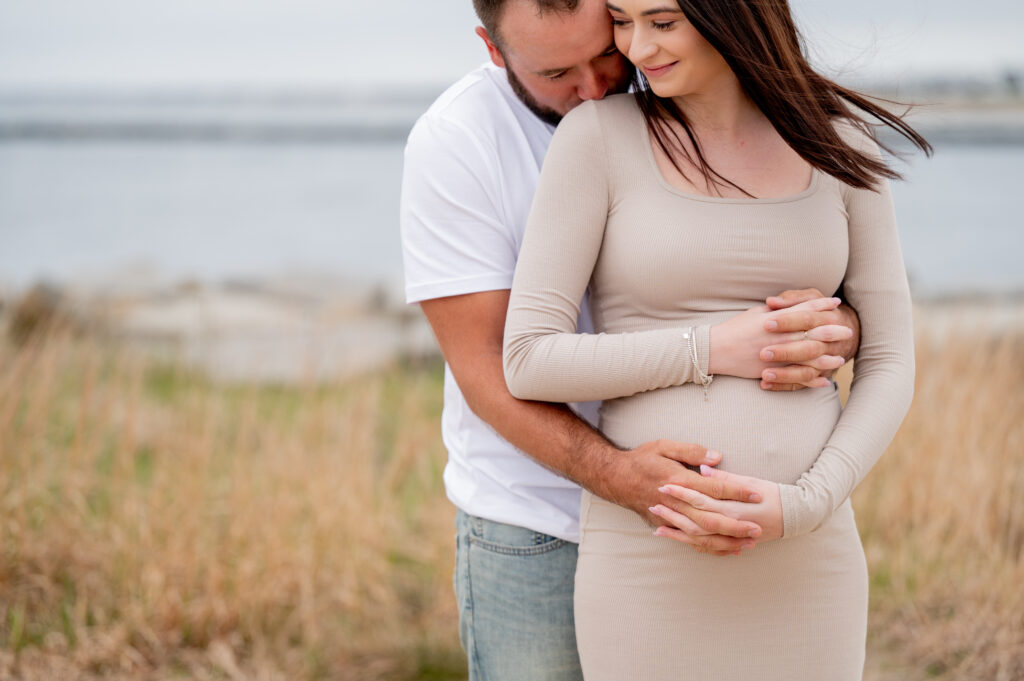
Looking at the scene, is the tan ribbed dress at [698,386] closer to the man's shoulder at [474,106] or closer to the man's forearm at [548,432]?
the man's forearm at [548,432]

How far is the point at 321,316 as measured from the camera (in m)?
4.23

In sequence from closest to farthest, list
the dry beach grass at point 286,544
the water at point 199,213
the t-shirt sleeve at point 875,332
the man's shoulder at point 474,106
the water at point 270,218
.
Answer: the t-shirt sleeve at point 875,332, the man's shoulder at point 474,106, the dry beach grass at point 286,544, the water at point 270,218, the water at point 199,213

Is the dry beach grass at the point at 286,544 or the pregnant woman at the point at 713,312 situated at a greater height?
the pregnant woman at the point at 713,312

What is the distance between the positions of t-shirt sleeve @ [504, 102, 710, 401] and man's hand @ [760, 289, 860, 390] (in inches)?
4.5

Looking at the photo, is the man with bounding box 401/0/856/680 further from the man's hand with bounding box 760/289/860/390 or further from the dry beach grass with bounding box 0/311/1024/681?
the dry beach grass with bounding box 0/311/1024/681

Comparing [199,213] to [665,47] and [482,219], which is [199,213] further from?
[665,47]

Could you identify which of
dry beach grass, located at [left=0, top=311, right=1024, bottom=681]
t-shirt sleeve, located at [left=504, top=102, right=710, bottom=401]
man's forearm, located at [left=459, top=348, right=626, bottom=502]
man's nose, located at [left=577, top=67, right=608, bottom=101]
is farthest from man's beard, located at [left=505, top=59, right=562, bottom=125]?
dry beach grass, located at [left=0, top=311, right=1024, bottom=681]

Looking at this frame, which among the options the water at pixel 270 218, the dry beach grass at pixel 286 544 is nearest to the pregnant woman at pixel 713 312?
the dry beach grass at pixel 286 544

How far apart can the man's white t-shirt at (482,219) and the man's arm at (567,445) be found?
0.06 metres

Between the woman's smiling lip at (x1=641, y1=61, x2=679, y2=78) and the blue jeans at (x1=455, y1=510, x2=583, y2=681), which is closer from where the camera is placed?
the woman's smiling lip at (x1=641, y1=61, x2=679, y2=78)

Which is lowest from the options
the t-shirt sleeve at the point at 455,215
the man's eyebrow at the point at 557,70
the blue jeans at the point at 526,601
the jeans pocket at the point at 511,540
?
the blue jeans at the point at 526,601

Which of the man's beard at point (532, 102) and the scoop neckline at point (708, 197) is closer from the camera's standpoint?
the scoop neckline at point (708, 197)

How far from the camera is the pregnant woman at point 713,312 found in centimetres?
169

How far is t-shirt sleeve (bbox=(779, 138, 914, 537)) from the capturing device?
171 cm
